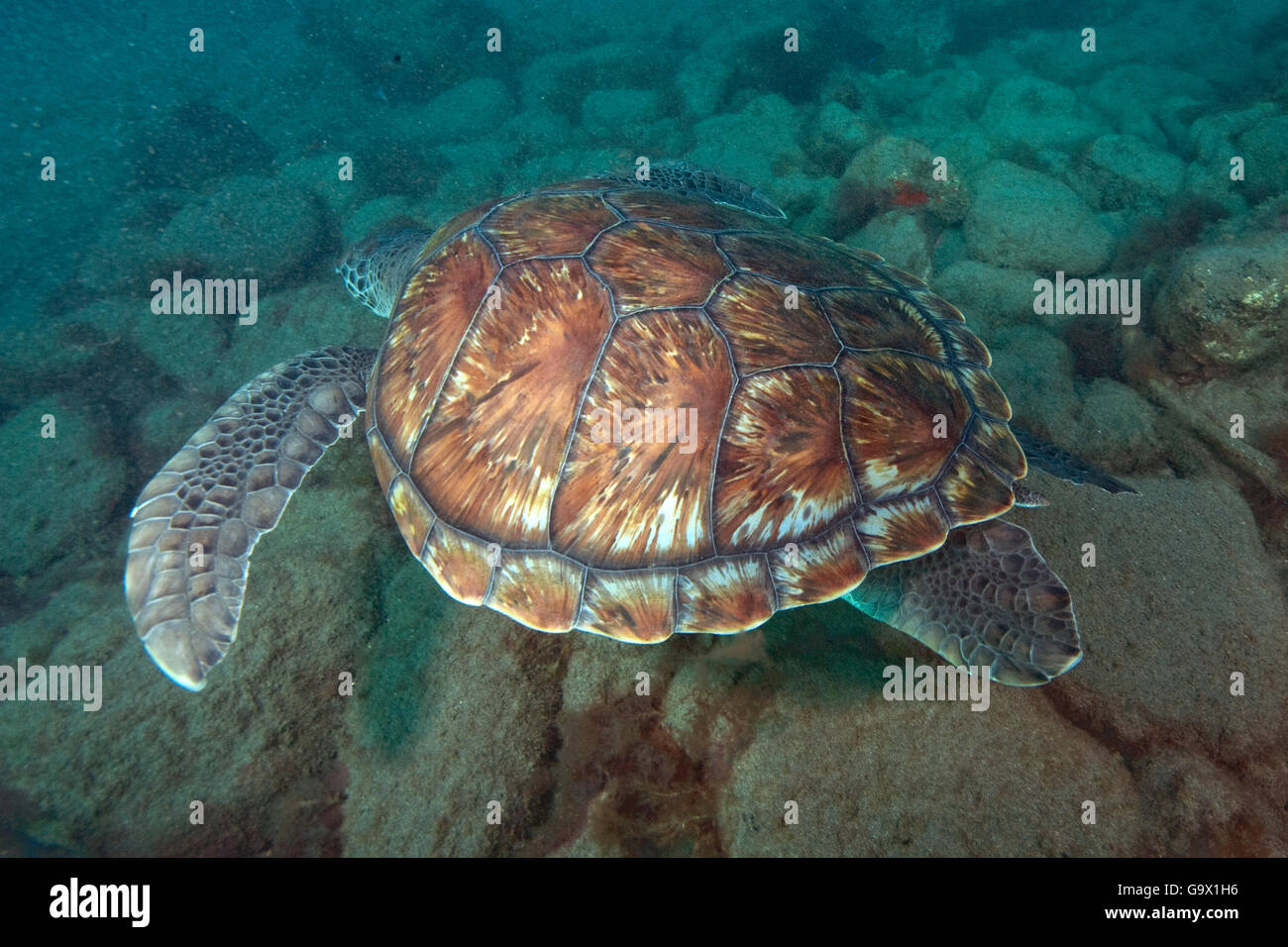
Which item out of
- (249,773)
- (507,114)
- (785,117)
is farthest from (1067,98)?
(249,773)

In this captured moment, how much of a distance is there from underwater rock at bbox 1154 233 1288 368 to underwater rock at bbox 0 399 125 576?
29.7 ft

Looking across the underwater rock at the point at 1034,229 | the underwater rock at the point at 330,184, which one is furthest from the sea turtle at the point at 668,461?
the underwater rock at the point at 330,184

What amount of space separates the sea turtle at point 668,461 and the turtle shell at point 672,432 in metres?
0.01

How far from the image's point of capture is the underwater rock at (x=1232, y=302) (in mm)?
3365

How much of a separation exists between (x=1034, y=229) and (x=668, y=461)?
16.9 ft

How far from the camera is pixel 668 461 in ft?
7.66

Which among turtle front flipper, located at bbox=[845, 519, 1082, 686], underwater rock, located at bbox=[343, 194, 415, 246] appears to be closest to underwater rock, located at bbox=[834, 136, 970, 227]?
turtle front flipper, located at bbox=[845, 519, 1082, 686]

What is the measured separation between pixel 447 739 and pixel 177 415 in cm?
509

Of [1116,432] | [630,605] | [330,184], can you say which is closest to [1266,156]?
[1116,432]

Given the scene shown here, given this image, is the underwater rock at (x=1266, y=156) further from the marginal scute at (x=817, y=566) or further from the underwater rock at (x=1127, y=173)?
the marginal scute at (x=817, y=566)

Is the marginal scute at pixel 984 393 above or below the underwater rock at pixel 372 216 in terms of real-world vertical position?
below

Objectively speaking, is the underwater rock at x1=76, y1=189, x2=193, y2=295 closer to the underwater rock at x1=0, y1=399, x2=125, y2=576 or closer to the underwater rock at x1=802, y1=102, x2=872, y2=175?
the underwater rock at x1=0, y1=399, x2=125, y2=576

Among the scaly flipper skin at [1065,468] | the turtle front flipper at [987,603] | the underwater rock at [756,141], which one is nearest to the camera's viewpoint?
the turtle front flipper at [987,603]

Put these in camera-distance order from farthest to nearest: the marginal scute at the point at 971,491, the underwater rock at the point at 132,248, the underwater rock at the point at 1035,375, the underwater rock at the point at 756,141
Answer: the underwater rock at the point at 132,248
the underwater rock at the point at 756,141
the underwater rock at the point at 1035,375
the marginal scute at the point at 971,491
